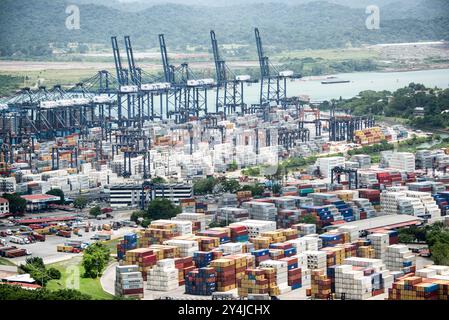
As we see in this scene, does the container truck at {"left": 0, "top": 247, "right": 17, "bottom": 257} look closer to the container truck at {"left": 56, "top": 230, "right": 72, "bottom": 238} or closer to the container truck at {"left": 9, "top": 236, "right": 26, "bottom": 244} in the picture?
the container truck at {"left": 9, "top": 236, "right": 26, "bottom": 244}

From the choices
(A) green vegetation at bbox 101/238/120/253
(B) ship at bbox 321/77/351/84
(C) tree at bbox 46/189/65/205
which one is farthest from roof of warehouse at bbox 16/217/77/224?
(B) ship at bbox 321/77/351/84

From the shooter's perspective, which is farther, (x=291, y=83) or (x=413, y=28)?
(x=291, y=83)

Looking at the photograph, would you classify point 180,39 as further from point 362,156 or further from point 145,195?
point 145,195

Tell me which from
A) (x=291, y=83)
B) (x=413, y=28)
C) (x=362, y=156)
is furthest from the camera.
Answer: (x=291, y=83)

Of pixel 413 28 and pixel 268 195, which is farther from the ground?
pixel 413 28

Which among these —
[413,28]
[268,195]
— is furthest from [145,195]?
[413,28]

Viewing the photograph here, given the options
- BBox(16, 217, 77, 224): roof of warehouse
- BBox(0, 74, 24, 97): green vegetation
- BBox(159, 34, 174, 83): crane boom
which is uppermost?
BBox(159, 34, 174, 83): crane boom

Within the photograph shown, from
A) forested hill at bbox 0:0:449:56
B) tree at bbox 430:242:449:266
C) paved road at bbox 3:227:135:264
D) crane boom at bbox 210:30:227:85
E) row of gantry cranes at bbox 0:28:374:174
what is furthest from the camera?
crane boom at bbox 210:30:227:85
